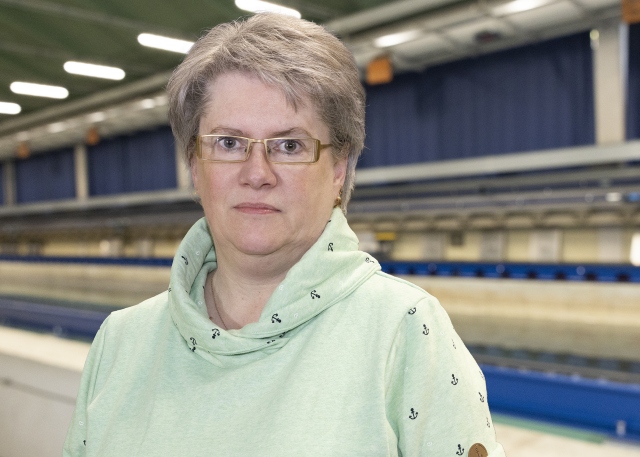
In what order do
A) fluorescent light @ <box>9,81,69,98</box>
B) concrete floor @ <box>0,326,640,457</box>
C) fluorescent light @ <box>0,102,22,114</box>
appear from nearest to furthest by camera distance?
concrete floor @ <box>0,326,640,457</box> < fluorescent light @ <box>9,81,69,98</box> < fluorescent light @ <box>0,102,22,114</box>

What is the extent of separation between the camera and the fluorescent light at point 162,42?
4688 mm

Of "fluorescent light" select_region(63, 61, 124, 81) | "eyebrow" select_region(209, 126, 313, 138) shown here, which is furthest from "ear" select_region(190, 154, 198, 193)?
"fluorescent light" select_region(63, 61, 124, 81)

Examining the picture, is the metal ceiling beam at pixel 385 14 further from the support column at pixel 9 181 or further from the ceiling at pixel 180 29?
the support column at pixel 9 181

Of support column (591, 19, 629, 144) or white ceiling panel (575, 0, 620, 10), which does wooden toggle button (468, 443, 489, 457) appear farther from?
support column (591, 19, 629, 144)

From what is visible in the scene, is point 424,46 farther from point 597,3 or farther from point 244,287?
point 244,287

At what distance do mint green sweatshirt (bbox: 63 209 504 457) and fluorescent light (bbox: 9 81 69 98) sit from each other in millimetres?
6054

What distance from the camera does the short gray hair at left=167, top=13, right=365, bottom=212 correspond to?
32.6 inches

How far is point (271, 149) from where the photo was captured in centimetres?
85

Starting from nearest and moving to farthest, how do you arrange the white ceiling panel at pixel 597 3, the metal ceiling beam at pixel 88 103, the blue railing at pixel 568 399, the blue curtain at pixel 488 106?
the blue railing at pixel 568 399 → the white ceiling panel at pixel 597 3 → the blue curtain at pixel 488 106 → the metal ceiling beam at pixel 88 103

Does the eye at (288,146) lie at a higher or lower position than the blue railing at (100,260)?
higher

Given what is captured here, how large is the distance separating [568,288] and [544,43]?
2.60 m

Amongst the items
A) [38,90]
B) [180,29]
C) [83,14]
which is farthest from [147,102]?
[83,14]

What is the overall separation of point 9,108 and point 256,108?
24.4 feet

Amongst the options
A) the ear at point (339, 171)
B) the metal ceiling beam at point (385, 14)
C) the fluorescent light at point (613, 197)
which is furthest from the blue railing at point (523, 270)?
the ear at point (339, 171)
